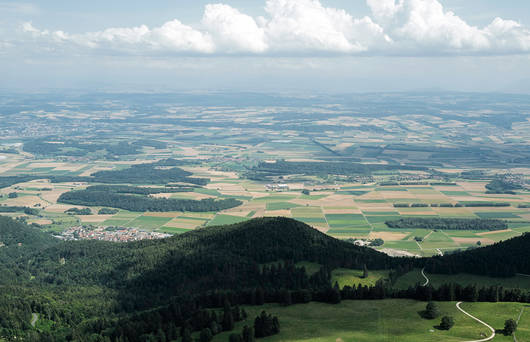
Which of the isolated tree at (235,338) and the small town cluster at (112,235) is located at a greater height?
the isolated tree at (235,338)

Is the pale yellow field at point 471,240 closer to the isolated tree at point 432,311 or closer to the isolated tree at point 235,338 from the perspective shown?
the isolated tree at point 432,311

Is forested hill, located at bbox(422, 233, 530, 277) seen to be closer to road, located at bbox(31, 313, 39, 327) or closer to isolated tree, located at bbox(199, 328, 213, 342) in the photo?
isolated tree, located at bbox(199, 328, 213, 342)

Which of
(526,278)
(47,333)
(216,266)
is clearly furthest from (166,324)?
(526,278)

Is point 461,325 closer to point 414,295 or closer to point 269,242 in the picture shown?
point 414,295

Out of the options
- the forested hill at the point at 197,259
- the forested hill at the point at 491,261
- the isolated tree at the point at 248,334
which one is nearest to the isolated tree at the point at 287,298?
the isolated tree at the point at 248,334

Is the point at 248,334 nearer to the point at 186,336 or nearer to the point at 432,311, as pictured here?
the point at 186,336
